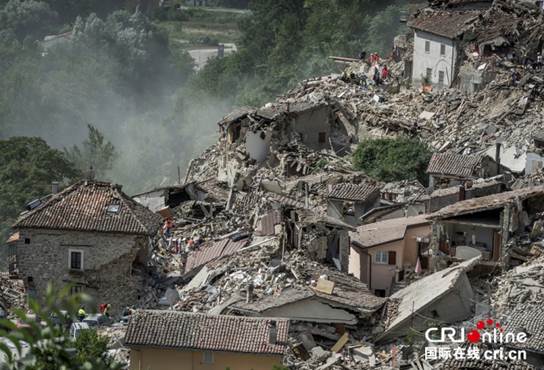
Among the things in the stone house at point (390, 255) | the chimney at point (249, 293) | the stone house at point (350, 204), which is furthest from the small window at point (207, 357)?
the stone house at point (350, 204)

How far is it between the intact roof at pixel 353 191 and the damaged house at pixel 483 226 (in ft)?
18.0

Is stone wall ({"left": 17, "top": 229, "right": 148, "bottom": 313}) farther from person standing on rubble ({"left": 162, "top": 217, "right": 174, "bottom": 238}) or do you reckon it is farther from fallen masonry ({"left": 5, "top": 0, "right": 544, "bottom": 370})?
person standing on rubble ({"left": 162, "top": 217, "right": 174, "bottom": 238})

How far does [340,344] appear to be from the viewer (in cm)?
4009

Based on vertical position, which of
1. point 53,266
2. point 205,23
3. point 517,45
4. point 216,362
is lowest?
point 216,362

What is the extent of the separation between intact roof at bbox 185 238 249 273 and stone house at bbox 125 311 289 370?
824 cm

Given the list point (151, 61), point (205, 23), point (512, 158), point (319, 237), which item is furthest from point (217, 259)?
point (205, 23)

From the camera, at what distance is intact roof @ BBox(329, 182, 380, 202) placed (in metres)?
51.4

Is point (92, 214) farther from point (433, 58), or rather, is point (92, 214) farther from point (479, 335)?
point (433, 58)

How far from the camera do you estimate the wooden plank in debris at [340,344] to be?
131 feet

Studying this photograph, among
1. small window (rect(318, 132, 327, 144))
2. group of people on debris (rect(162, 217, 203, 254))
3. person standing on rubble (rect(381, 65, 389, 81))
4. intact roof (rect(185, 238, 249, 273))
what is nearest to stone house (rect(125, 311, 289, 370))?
intact roof (rect(185, 238, 249, 273))

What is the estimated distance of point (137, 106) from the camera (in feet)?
358

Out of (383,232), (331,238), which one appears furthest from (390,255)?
(331,238)

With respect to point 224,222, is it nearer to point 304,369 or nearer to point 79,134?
point 304,369

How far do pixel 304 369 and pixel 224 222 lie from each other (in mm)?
13683
